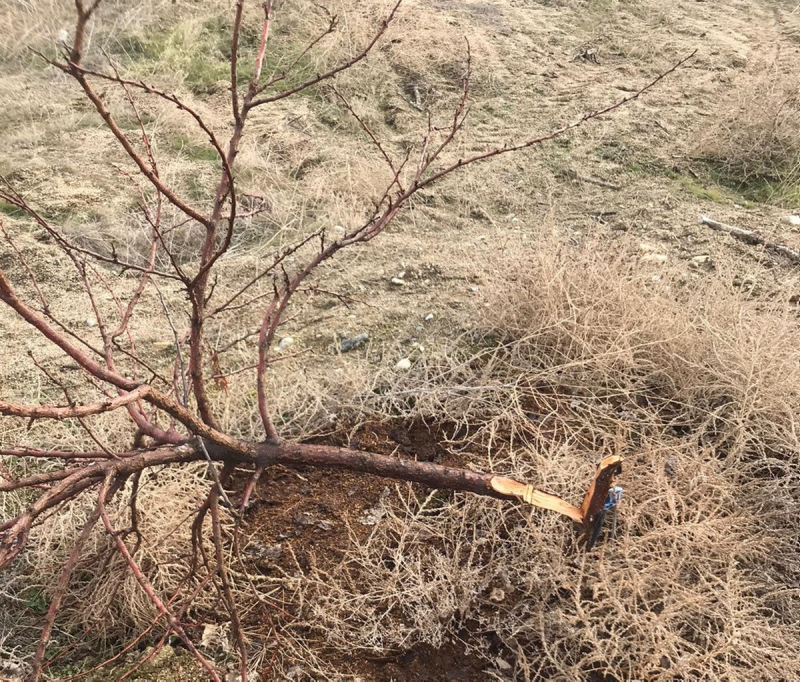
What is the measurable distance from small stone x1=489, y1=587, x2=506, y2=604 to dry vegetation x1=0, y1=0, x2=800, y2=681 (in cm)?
1

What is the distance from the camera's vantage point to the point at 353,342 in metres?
2.76

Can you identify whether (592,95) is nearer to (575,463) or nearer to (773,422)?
(773,422)

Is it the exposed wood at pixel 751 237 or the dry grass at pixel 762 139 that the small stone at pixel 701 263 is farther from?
the dry grass at pixel 762 139

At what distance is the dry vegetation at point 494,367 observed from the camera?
5.65ft

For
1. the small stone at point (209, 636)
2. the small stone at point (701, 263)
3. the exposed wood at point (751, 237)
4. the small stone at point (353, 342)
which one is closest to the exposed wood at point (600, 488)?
the small stone at point (209, 636)

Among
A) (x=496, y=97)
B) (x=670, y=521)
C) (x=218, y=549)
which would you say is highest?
(x=496, y=97)

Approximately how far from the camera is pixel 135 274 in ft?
10.8

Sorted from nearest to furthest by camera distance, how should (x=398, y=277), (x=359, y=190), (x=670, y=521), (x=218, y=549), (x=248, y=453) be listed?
1. (x=218, y=549)
2. (x=248, y=453)
3. (x=670, y=521)
4. (x=398, y=277)
5. (x=359, y=190)

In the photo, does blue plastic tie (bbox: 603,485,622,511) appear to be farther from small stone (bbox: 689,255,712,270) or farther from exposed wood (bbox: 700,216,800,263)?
exposed wood (bbox: 700,216,800,263)

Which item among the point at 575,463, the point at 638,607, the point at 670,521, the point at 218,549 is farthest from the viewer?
the point at 575,463

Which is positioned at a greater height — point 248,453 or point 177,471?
point 248,453

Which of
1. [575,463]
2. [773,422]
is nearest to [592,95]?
[773,422]

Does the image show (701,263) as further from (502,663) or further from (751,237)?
(502,663)

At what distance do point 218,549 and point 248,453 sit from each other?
29 centimetres
